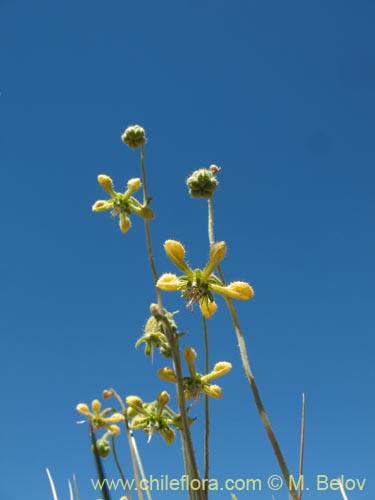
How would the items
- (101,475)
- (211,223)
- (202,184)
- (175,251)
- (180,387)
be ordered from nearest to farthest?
(101,475)
(180,387)
(175,251)
(211,223)
(202,184)

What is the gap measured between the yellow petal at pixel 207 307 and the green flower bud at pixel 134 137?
1.26 metres

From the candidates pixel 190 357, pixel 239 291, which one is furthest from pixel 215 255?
pixel 190 357

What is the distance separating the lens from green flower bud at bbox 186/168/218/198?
8.74 feet

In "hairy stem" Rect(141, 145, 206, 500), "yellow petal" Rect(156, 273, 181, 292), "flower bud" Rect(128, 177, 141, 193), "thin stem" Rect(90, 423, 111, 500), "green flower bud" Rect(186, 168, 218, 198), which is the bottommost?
"thin stem" Rect(90, 423, 111, 500)

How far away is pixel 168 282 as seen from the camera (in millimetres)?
2164

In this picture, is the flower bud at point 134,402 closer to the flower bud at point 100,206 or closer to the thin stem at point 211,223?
the thin stem at point 211,223

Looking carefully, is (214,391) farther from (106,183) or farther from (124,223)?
(106,183)

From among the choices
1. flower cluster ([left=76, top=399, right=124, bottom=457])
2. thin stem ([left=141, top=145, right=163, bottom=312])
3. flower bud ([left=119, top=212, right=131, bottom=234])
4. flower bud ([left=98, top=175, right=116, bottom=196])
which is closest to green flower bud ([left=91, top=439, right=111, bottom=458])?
flower cluster ([left=76, top=399, right=124, bottom=457])

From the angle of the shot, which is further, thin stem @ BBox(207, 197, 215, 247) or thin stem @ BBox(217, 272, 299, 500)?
thin stem @ BBox(207, 197, 215, 247)

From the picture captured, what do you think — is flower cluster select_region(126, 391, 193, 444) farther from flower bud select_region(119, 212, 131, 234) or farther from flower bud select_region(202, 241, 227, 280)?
flower bud select_region(119, 212, 131, 234)

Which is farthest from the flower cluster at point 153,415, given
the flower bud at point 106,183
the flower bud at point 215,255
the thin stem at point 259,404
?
the flower bud at point 106,183

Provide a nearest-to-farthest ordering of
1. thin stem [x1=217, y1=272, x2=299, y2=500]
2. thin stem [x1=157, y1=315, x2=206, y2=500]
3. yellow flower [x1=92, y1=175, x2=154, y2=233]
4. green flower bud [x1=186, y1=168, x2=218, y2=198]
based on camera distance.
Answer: thin stem [x1=157, y1=315, x2=206, y2=500] → thin stem [x1=217, y1=272, x2=299, y2=500] → green flower bud [x1=186, y1=168, x2=218, y2=198] → yellow flower [x1=92, y1=175, x2=154, y2=233]

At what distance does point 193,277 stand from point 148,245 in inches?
11.0

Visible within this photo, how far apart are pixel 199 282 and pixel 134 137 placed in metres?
1.26
